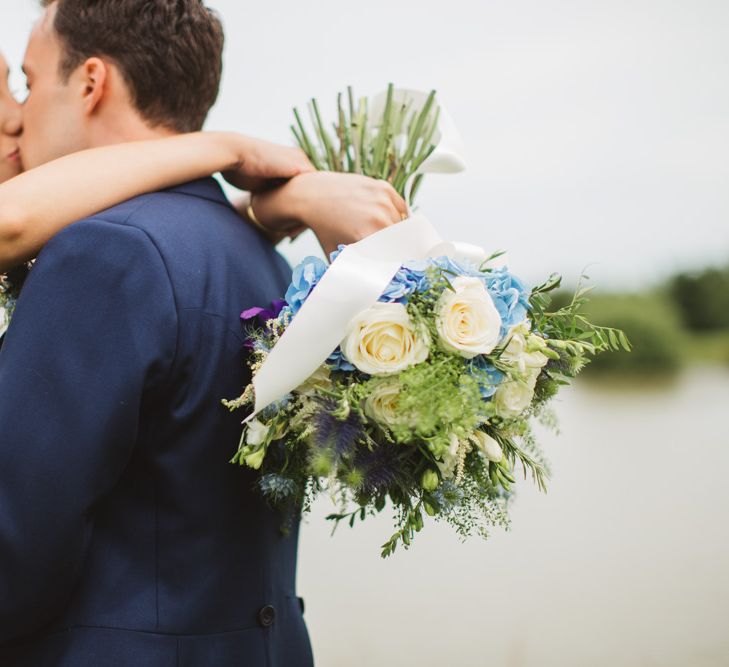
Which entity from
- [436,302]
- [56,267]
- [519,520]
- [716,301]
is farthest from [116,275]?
[716,301]

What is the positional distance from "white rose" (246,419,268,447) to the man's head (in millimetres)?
859

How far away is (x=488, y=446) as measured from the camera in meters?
1.46

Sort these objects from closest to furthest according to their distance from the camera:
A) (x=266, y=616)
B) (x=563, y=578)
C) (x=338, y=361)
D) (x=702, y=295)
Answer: (x=338, y=361), (x=266, y=616), (x=563, y=578), (x=702, y=295)

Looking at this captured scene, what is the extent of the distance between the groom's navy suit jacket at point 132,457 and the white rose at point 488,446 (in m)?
0.51

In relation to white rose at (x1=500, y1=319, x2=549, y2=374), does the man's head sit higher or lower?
higher

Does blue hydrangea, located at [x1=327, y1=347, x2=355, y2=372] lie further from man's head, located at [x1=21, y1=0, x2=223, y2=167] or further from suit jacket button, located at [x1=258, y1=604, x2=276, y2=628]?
man's head, located at [x1=21, y1=0, x2=223, y2=167]

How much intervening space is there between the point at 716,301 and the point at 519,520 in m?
13.3

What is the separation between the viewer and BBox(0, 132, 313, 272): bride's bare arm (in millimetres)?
1485

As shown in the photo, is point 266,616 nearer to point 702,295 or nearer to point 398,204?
point 398,204

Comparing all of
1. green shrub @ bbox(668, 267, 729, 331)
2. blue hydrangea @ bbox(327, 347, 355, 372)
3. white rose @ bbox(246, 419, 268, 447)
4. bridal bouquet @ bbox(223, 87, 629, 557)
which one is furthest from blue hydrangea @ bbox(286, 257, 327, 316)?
green shrub @ bbox(668, 267, 729, 331)

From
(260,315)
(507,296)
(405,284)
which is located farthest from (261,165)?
(507,296)

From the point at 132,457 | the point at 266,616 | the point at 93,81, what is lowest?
the point at 266,616

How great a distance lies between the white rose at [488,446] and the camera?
57.2 inches

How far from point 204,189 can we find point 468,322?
0.78 m
